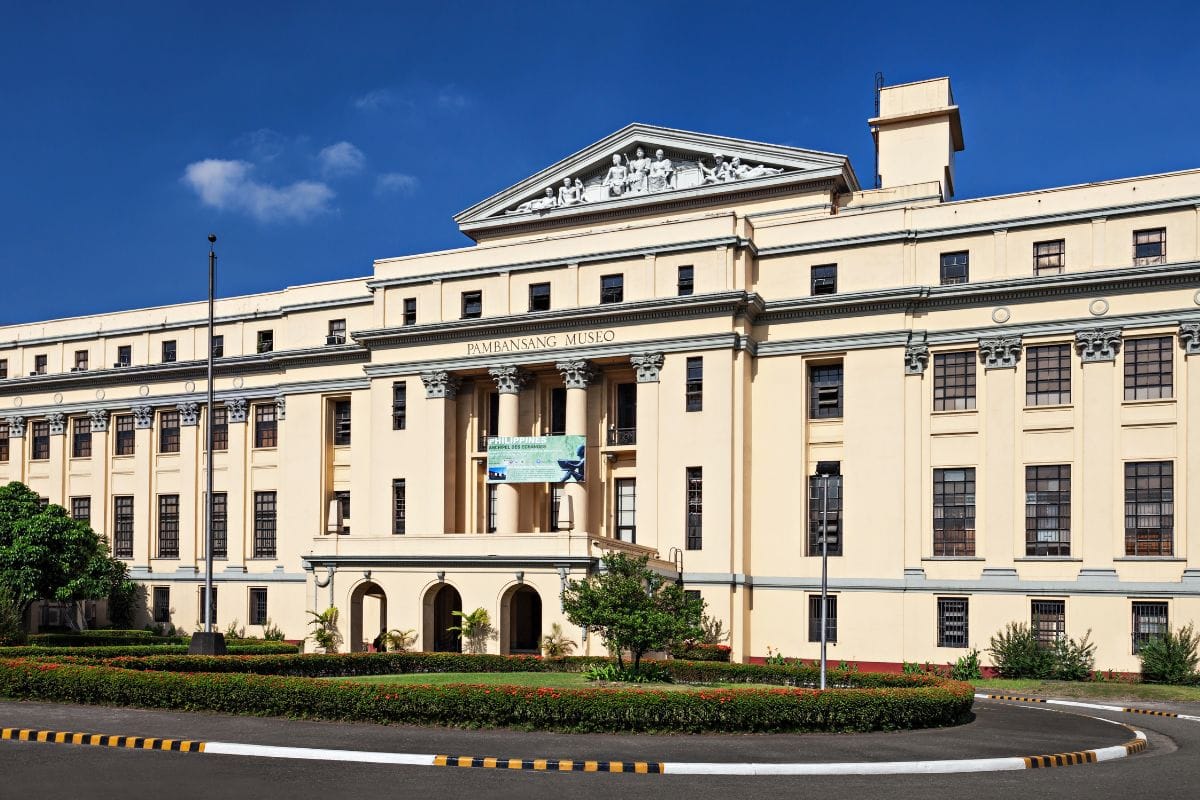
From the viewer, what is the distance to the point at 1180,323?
4172 centimetres

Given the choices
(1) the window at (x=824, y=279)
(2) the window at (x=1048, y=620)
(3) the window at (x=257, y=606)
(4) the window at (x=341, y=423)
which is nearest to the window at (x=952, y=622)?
(2) the window at (x=1048, y=620)

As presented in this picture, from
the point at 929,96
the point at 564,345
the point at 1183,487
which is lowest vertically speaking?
the point at 1183,487

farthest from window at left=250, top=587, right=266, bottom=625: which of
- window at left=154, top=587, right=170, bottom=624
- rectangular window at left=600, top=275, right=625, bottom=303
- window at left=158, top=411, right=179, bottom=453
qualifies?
rectangular window at left=600, top=275, right=625, bottom=303

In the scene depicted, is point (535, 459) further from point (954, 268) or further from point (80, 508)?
point (80, 508)

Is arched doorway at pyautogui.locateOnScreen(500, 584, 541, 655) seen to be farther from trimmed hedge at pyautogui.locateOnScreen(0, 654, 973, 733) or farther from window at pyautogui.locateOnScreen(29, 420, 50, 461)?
window at pyautogui.locateOnScreen(29, 420, 50, 461)

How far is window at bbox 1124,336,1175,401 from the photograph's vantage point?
138 feet

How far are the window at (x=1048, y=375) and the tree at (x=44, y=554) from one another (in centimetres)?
4016

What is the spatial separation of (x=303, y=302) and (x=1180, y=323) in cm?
3739

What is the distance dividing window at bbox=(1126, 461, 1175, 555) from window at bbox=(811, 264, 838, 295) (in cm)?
1242

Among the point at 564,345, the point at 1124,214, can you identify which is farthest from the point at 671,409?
the point at 1124,214

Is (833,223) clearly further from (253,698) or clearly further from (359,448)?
(253,698)

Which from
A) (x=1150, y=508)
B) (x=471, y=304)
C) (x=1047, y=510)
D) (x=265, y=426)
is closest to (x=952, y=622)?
(x=1047, y=510)

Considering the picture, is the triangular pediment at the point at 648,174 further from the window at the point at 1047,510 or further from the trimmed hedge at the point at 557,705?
the trimmed hedge at the point at 557,705

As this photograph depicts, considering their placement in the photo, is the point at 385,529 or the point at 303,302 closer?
the point at 385,529
